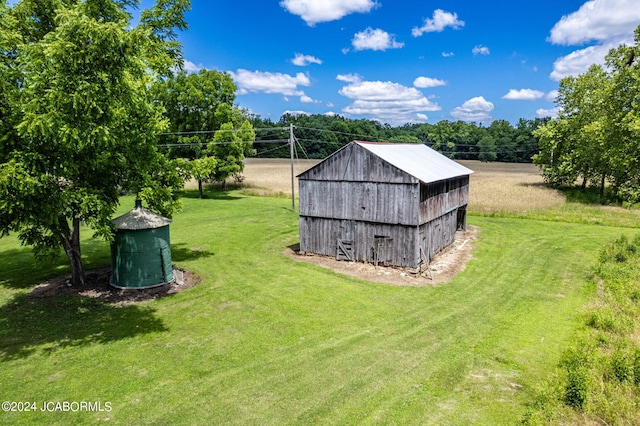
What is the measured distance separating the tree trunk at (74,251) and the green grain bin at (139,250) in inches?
51.8

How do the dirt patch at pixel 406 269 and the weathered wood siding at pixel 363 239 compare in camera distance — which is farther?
the weathered wood siding at pixel 363 239

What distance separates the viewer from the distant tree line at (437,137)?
122m

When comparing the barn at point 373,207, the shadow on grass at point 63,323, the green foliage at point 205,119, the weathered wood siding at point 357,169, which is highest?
the green foliage at point 205,119

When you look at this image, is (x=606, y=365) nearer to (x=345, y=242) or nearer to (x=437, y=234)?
(x=437, y=234)

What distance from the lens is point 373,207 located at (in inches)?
821

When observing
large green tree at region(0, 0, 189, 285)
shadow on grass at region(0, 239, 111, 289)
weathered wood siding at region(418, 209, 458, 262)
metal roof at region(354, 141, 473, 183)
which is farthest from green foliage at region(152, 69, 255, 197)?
large green tree at region(0, 0, 189, 285)

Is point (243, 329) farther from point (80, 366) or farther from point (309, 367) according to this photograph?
point (80, 366)

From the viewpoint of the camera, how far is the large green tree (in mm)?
10133

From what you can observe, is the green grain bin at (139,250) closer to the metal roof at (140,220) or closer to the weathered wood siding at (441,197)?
the metal roof at (140,220)

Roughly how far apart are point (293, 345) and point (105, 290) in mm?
9636

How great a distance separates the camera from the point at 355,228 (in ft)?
70.7

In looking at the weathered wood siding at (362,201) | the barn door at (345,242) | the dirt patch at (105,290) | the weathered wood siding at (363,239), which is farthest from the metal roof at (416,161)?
the dirt patch at (105,290)

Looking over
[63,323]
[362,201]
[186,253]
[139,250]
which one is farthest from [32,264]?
[362,201]

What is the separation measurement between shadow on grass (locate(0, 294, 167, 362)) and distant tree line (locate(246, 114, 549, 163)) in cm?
9023
